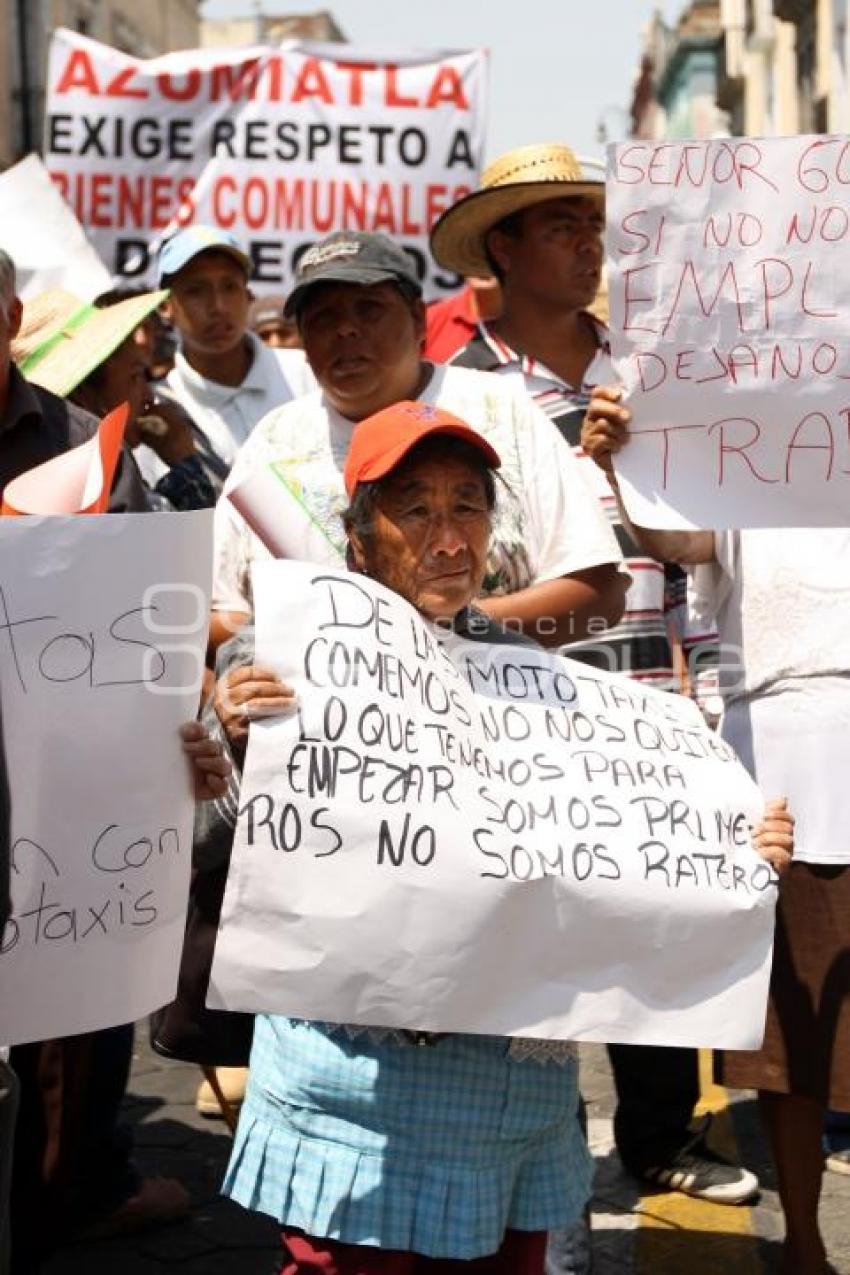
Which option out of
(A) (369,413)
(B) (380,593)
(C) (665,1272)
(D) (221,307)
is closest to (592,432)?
(A) (369,413)

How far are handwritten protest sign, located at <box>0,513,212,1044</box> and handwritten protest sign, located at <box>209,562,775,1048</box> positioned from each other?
12 centimetres

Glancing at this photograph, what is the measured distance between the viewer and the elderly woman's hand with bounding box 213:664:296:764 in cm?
275

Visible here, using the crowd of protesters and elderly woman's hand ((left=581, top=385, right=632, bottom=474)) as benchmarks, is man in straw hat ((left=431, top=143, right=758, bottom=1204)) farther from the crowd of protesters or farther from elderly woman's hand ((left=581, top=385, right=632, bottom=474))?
elderly woman's hand ((left=581, top=385, right=632, bottom=474))

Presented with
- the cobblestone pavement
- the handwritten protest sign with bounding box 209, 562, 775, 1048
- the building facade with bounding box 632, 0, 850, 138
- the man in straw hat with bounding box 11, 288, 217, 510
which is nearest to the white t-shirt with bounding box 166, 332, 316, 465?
the man in straw hat with bounding box 11, 288, 217, 510

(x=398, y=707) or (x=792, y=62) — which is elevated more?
(x=792, y=62)

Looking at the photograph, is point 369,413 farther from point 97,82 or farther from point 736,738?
point 97,82

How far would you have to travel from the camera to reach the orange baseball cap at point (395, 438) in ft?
9.72

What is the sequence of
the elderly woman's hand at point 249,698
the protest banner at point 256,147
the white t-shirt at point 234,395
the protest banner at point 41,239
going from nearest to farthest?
the elderly woman's hand at point 249,698, the white t-shirt at point 234,395, the protest banner at point 41,239, the protest banner at point 256,147

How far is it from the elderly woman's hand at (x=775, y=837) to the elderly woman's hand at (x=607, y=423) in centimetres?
73

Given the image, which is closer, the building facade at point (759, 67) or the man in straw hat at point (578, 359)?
the man in straw hat at point (578, 359)

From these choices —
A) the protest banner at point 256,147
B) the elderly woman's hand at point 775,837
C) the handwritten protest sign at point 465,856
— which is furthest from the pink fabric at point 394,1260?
the protest banner at point 256,147

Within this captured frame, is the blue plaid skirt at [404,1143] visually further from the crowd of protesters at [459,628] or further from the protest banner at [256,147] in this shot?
the protest banner at [256,147]

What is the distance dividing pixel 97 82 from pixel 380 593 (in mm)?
5322

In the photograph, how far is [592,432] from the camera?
347 cm
